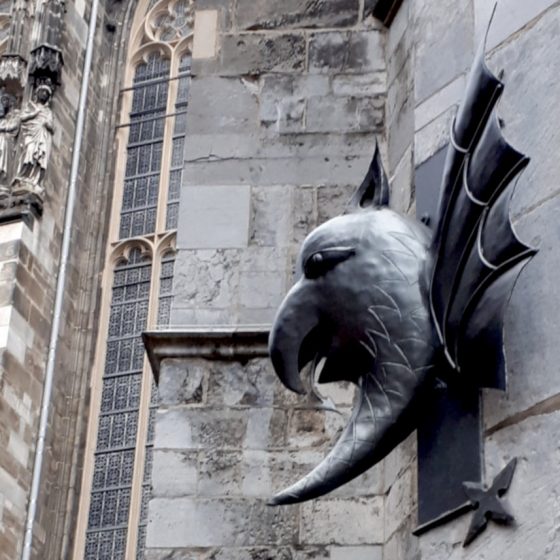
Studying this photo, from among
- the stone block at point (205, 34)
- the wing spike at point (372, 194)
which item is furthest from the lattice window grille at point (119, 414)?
the wing spike at point (372, 194)

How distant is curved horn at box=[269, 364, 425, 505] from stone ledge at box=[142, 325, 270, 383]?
2.73 m

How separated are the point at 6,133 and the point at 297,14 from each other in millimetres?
9247

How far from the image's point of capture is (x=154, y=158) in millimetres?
16953

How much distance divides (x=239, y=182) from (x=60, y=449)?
27.8 ft

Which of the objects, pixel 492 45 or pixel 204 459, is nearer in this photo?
pixel 492 45

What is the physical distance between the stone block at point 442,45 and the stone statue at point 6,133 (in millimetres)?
11992

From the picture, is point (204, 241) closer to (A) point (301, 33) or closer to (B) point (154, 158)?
(A) point (301, 33)

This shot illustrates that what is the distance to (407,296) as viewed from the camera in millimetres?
3480

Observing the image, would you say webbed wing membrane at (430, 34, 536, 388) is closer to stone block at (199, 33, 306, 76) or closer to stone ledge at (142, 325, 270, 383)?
stone ledge at (142, 325, 270, 383)

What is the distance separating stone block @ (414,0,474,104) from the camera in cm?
388

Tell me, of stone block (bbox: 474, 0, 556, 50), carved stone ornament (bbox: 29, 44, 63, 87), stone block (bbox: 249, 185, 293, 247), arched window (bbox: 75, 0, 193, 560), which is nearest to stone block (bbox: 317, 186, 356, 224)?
stone block (bbox: 249, 185, 293, 247)

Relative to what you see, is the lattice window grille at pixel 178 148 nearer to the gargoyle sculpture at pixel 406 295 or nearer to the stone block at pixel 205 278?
the stone block at pixel 205 278

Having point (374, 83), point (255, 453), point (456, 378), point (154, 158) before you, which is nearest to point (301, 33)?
point (374, 83)

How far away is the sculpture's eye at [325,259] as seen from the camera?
3.62m
